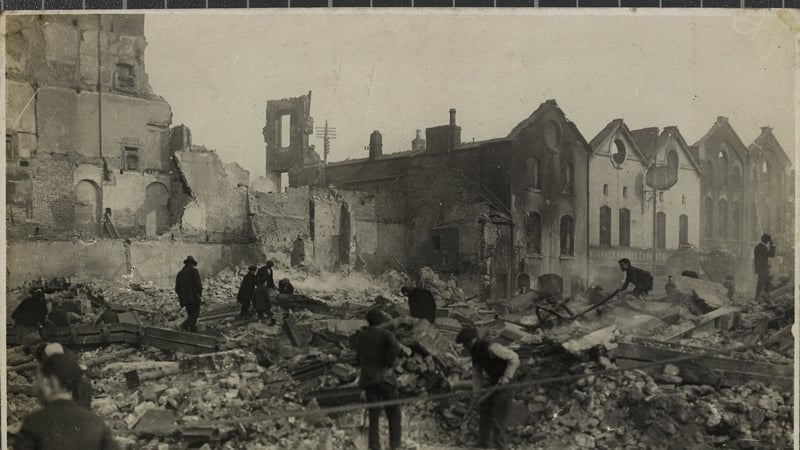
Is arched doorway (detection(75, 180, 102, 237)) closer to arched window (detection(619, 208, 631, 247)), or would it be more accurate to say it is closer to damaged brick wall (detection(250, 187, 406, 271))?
damaged brick wall (detection(250, 187, 406, 271))

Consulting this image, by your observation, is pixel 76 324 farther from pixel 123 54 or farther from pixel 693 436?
pixel 693 436

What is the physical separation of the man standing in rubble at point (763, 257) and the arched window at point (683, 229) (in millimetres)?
643

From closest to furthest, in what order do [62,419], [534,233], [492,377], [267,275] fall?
1. [62,419]
2. [492,377]
3. [267,275]
4. [534,233]

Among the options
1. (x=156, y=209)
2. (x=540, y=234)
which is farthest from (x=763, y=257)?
(x=156, y=209)

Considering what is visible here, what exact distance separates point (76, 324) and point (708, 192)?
21.0 ft

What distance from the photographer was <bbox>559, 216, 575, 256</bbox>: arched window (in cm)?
686

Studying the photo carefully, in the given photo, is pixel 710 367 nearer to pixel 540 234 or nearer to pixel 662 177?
pixel 662 177

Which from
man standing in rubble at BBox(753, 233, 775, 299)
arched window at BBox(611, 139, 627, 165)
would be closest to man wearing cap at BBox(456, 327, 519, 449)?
arched window at BBox(611, 139, 627, 165)

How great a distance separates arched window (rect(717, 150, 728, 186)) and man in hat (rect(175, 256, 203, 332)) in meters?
5.24

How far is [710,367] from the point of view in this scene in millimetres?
6445

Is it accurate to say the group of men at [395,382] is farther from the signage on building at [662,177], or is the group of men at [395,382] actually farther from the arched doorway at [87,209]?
the arched doorway at [87,209]

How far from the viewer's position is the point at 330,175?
678 centimetres

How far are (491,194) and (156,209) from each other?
132 inches

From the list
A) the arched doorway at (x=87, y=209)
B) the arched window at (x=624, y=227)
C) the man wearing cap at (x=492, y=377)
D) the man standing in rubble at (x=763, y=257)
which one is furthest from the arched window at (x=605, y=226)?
the arched doorway at (x=87, y=209)
